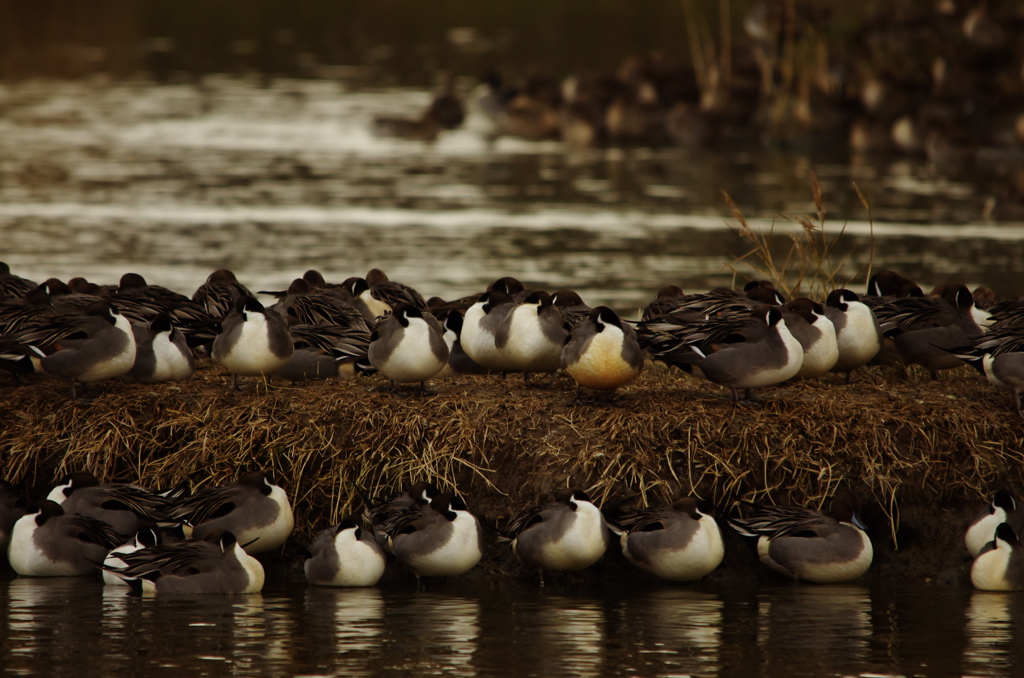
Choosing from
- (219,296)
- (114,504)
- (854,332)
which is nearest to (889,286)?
(854,332)

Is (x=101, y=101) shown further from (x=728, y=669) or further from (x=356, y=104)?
(x=728, y=669)

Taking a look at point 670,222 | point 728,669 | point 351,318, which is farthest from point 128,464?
point 670,222

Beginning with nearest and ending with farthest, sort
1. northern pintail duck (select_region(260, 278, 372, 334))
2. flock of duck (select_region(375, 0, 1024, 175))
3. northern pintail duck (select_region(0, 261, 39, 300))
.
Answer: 1. northern pintail duck (select_region(260, 278, 372, 334))
2. northern pintail duck (select_region(0, 261, 39, 300))
3. flock of duck (select_region(375, 0, 1024, 175))

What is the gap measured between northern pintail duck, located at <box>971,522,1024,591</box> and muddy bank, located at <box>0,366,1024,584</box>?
1.22ft

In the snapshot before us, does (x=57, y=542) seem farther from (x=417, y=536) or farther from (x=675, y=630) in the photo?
(x=675, y=630)

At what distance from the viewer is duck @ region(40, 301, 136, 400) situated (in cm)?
866

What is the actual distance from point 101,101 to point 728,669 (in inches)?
1128

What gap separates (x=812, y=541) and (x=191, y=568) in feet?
11.1

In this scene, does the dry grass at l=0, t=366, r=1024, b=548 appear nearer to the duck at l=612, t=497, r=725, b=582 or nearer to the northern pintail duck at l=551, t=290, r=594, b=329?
the duck at l=612, t=497, r=725, b=582

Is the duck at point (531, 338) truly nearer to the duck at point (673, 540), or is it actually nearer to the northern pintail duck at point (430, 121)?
the duck at point (673, 540)

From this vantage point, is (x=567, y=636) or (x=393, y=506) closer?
(x=567, y=636)

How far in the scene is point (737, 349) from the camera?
863cm

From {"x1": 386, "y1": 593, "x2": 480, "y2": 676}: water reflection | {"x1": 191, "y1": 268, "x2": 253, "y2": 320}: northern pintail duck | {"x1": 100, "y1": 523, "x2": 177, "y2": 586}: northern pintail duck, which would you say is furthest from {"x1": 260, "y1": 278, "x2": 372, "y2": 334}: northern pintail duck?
{"x1": 386, "y1": 593, "x2": 480, "y2": 676}: water reflection

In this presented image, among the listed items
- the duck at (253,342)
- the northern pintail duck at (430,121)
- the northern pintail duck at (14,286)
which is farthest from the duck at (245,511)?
the northern pintail duck at (430,121)
